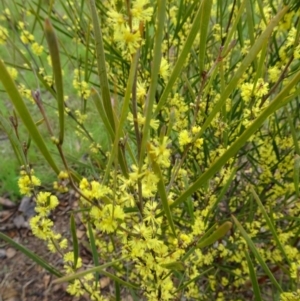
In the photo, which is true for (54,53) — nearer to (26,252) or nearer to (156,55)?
(156,55)

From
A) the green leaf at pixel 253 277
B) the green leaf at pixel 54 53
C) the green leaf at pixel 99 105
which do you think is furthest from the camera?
the green leaf at pixel 253 277

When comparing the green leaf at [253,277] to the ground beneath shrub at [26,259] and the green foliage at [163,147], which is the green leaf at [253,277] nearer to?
the green foliage at [163,147]

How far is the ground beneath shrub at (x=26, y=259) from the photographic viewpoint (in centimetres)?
178

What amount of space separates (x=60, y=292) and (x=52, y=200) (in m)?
1.13

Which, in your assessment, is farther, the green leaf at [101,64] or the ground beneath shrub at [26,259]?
the ground beneath shrub at [26,259]

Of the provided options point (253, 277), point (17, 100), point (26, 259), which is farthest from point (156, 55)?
point (26, 259)

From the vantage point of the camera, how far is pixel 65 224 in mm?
2031

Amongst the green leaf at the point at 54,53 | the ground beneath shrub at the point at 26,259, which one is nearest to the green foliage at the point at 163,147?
the green leaf at the point at 54,53

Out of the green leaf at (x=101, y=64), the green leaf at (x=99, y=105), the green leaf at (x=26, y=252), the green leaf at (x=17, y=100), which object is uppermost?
the green leaf at (x=101, y=64)

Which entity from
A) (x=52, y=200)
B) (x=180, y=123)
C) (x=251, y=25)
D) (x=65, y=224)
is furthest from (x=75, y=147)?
(x=251, y=25)

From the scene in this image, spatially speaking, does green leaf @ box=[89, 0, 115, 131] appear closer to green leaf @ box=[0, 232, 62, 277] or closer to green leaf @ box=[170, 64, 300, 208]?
green leaf @ box=[170, 64, 300, 208]

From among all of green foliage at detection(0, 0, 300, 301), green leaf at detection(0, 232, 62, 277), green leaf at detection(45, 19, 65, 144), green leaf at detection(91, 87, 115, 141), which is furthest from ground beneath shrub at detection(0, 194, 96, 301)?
green leaf at detection(45, 19, 65, 144)

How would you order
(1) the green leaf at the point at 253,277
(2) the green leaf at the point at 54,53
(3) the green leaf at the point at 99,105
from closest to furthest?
(2) the green leaf at the point at 54,53 < (3) the green leaf at the point at 99,105 < (1) the green leaf at the point at 253,277

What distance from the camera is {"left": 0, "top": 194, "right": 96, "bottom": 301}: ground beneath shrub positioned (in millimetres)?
1784
